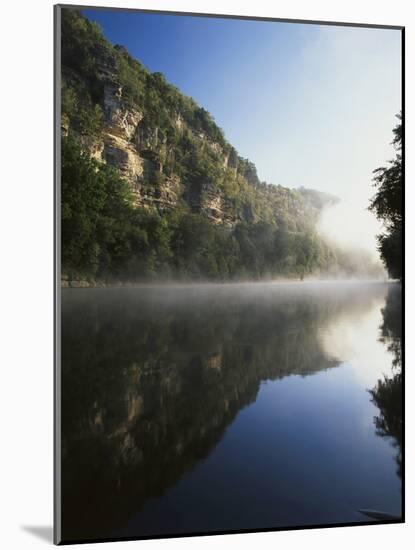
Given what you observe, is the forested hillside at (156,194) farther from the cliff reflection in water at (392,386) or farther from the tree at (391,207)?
the cliff reflection in water at (392,386)

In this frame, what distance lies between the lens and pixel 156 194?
498cm

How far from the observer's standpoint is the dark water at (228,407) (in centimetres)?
456

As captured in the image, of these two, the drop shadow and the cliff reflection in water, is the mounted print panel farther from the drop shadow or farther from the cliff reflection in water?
the drop shadow

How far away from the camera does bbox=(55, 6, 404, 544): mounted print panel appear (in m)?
4.60

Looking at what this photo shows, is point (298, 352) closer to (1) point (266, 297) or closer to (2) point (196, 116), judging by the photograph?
(1) point (266, 297)

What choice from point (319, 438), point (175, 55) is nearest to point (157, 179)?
point (175, 55)

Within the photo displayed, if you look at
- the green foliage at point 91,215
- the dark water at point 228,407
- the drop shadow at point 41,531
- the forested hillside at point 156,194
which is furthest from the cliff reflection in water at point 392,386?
the drop shadow at point 41,531

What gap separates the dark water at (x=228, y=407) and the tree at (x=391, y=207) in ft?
0.73

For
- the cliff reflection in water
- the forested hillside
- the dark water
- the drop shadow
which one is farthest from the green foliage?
the cliff reflection in water

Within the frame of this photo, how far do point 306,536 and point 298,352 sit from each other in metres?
1.28

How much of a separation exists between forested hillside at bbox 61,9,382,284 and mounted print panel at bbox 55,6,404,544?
1 cm

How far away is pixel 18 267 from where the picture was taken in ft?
15.7

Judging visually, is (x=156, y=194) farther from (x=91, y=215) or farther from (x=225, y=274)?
(x=225, y=274)

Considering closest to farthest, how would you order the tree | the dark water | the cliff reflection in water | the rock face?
the dark water < the rock face < the cliff reflection in water < the tree
